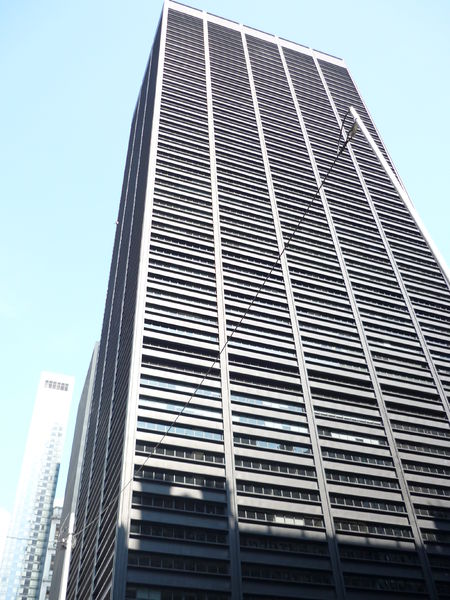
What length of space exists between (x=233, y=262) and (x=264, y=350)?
13652 mm

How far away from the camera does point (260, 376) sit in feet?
212

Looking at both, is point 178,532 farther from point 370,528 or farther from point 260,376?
point 260,376

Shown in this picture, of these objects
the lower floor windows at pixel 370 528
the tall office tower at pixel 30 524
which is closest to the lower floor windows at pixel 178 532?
the lower floor windows at pixel 370 528

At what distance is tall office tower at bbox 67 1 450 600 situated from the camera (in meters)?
51.3

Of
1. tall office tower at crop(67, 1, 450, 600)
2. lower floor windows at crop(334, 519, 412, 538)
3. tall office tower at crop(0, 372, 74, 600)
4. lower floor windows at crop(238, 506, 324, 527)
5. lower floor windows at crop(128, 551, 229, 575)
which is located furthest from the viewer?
tall office tower at crop(0, 372, 74, 600)

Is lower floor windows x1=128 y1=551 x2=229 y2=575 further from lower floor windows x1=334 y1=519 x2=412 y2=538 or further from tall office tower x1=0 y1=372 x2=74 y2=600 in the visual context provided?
tall office tower x1=0 y1=372 x2=74 y2=600

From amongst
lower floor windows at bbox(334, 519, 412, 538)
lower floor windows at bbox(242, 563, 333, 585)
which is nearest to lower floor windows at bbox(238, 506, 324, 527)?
lower floor windows at bbox(334, 519, 412, 538)

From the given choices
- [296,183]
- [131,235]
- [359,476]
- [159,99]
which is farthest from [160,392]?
[159,99]

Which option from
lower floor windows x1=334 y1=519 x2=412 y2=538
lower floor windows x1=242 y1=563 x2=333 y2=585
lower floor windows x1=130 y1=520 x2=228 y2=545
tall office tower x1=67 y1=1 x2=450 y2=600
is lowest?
lower floor windows x1=242 y1=563 x2=333 y2=585

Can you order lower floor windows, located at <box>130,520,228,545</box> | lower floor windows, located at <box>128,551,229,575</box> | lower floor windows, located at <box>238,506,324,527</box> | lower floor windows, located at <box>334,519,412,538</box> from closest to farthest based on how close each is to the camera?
lower floor windows, located at <box>128,551,229,575</box>
lower floor windows, located at <box>130,520,228,545</box>
lower floor windows, located at <box>238,506,324,527</box>
lower floor windows, located at <box>334,519,412,538</box>

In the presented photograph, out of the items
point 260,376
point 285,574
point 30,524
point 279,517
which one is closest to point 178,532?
point 279,517

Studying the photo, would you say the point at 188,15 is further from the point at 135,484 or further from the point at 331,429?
the point at 135,484

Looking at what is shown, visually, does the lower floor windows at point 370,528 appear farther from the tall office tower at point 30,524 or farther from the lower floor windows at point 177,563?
the tall office tower at point 30,524

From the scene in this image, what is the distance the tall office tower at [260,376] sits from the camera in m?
51.3
